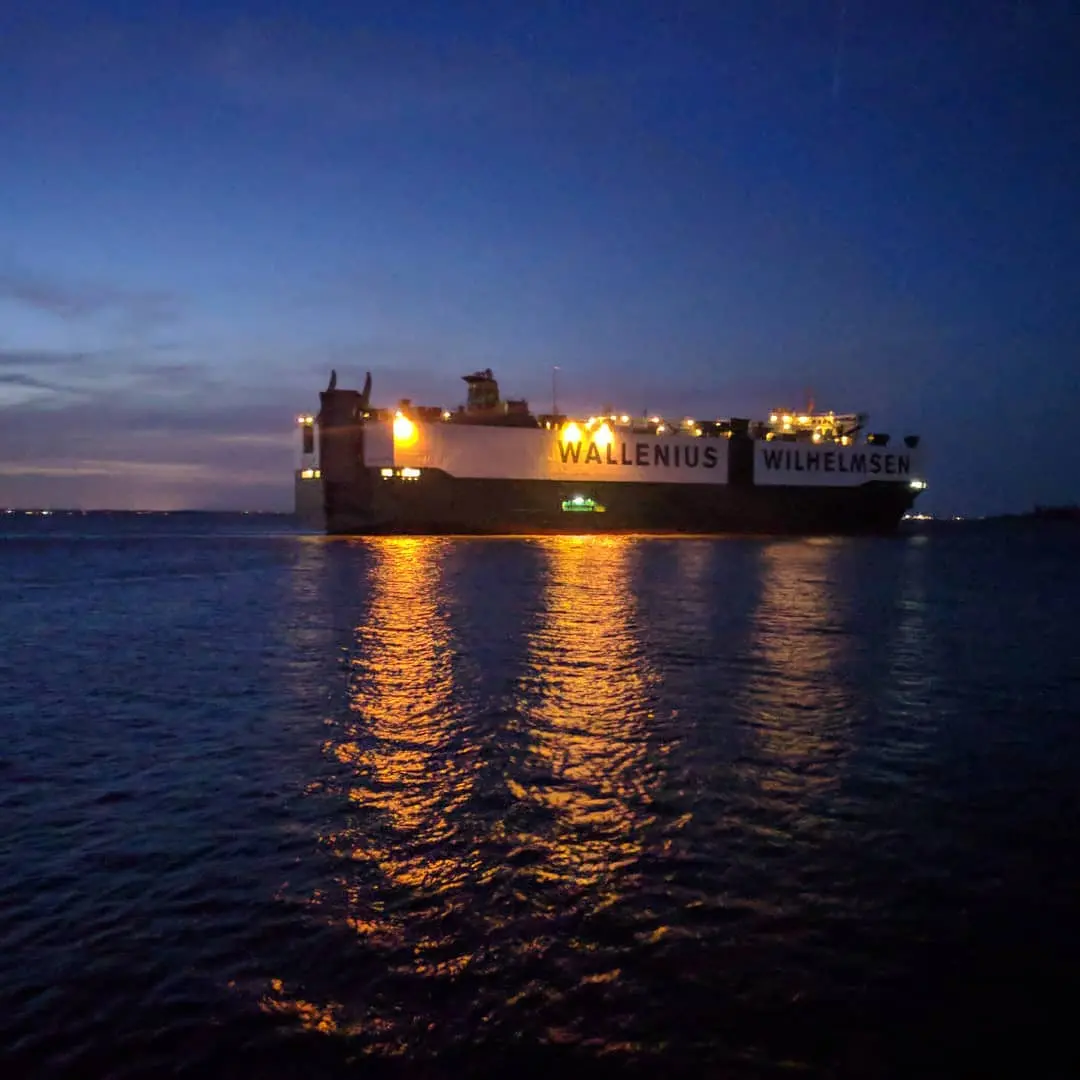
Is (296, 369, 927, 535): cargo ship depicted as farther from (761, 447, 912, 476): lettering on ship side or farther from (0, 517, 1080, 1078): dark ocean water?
(0, 517, 1080, 1078): dark ocean water

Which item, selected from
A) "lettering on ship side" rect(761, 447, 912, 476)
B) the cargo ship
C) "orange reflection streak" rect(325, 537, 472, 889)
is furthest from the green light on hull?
"orange reflection streak" rect(325, 537, 472, 889)

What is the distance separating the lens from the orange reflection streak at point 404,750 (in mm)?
6879

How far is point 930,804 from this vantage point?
8.05 m

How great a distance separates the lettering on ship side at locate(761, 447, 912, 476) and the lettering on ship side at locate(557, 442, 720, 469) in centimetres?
518

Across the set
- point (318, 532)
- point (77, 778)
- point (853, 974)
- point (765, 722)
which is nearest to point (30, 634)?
point (77, 778)

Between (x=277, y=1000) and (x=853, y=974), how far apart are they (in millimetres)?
3342

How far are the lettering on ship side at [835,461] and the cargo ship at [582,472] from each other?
0.10 meters

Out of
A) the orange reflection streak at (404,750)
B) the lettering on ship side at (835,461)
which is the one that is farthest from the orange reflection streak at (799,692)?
the lettering on ship side at (835,461)

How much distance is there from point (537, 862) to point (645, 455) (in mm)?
56581

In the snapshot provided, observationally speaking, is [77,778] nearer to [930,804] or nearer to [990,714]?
[930,804]

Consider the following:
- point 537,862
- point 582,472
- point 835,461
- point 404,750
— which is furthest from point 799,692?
point 835,461

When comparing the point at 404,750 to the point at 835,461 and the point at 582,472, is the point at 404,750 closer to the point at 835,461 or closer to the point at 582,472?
the point at 582,472

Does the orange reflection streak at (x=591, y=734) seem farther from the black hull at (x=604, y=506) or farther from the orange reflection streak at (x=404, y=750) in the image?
the black hull at (x=604, y=506)

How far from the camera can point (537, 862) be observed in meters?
6.64
